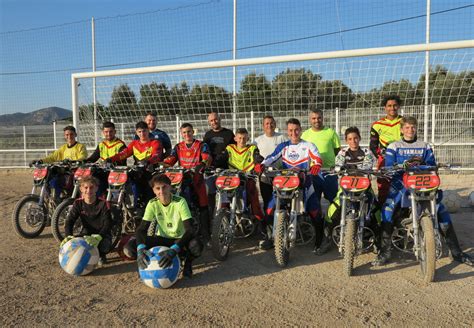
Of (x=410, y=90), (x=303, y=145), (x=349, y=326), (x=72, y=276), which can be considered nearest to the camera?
(x=349, y=326)

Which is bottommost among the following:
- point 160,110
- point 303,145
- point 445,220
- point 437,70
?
point 445,220

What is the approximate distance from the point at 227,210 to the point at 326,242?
1.32m

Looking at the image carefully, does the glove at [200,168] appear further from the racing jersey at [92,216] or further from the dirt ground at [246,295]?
the racing jersey at [92,216]

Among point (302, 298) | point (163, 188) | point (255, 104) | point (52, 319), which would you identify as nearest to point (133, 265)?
point (163, 188)

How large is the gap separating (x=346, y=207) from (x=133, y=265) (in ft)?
8.21

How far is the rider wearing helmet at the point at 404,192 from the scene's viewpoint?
4480 millimetres

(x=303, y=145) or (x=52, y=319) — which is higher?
(x=303, y=145)

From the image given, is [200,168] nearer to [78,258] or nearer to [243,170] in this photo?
[243,170]

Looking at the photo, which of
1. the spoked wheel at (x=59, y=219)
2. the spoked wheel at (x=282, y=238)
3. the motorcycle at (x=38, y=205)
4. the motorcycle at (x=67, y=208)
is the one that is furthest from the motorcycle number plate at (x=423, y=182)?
the motorcycle at (x=38, y=205)

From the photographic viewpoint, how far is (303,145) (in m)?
5.07

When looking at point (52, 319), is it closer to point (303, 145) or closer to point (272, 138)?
point (303, 145)

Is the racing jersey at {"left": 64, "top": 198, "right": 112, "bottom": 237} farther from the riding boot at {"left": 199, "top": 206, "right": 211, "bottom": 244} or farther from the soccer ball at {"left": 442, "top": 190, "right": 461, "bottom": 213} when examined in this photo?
the soccer ball at {"left": 442, "top": 190, "right": 461, "bottom": 213}

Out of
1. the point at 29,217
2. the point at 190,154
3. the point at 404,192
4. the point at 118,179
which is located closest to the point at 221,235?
the point at 190,154

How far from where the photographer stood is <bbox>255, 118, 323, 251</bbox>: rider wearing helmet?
4.99 meters
